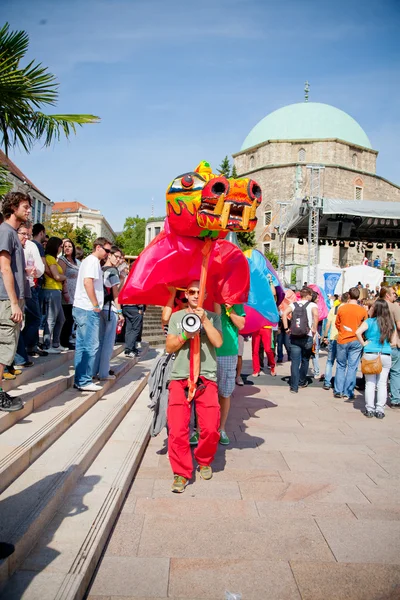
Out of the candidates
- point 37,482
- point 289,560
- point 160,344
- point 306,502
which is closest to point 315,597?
point 289,560

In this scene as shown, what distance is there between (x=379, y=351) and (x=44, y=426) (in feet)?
15.8

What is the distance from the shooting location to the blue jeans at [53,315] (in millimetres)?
6633

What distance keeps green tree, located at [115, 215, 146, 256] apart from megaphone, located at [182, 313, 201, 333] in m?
86.6

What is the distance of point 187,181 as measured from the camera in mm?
3684

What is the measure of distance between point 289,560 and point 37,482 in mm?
1784

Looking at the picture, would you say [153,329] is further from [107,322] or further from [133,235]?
[133,235]

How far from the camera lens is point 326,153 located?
4997 cm

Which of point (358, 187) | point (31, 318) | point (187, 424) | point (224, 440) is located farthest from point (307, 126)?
point (187, 424)

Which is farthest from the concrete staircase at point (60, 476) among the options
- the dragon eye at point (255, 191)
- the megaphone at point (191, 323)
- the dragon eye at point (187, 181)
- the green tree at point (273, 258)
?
the green tree at point (273, 258)

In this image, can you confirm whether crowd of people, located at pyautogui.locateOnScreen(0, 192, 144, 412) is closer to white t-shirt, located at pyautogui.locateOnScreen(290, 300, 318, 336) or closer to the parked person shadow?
the parked person shadow

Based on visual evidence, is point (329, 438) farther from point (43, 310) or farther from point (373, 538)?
point (43, 310)

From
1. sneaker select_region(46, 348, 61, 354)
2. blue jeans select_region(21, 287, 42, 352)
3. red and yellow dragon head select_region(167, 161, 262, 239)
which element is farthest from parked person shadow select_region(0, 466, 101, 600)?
sneaker select_region(46, 348, 61, 354)

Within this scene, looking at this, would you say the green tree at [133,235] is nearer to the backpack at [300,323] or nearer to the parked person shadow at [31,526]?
the backpack at [300,323]

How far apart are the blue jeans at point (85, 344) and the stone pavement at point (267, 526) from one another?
3.80 ft
